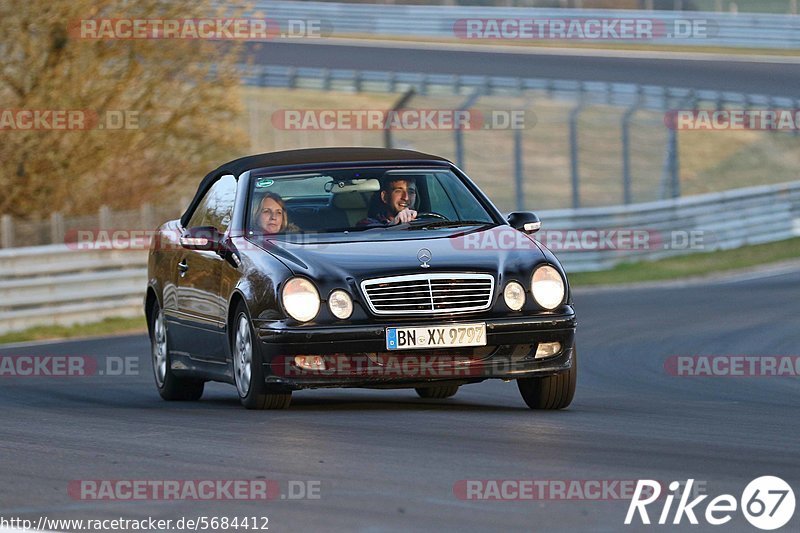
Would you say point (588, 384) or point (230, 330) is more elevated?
point (230, 330)

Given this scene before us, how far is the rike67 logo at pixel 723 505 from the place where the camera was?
19.7 feet

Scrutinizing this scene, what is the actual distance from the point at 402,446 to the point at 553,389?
6.74 ft

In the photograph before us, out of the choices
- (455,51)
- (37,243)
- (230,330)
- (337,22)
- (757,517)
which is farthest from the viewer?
(337,22)

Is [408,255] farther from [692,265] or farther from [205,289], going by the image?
[692,265]

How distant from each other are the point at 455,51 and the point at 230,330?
105ft

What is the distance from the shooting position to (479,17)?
43.5 m

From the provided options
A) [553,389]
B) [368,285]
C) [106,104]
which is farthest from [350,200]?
[106,104]

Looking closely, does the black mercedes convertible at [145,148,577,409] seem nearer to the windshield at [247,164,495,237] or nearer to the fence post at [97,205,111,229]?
the windshield at [247,164,495,237]

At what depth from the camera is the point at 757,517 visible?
238 inches

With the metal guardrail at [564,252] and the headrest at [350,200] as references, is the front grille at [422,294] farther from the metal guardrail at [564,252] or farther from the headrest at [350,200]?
the metal guardrail at [564,252]

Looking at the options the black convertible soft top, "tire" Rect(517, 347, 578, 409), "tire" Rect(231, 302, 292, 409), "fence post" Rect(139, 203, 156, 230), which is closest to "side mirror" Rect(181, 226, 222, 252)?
the black convertible soft top

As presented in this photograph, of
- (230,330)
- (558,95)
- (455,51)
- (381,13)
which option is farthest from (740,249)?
(381,13)

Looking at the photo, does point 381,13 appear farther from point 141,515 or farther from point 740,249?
point 141,515

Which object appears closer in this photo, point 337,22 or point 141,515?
point 141,515
